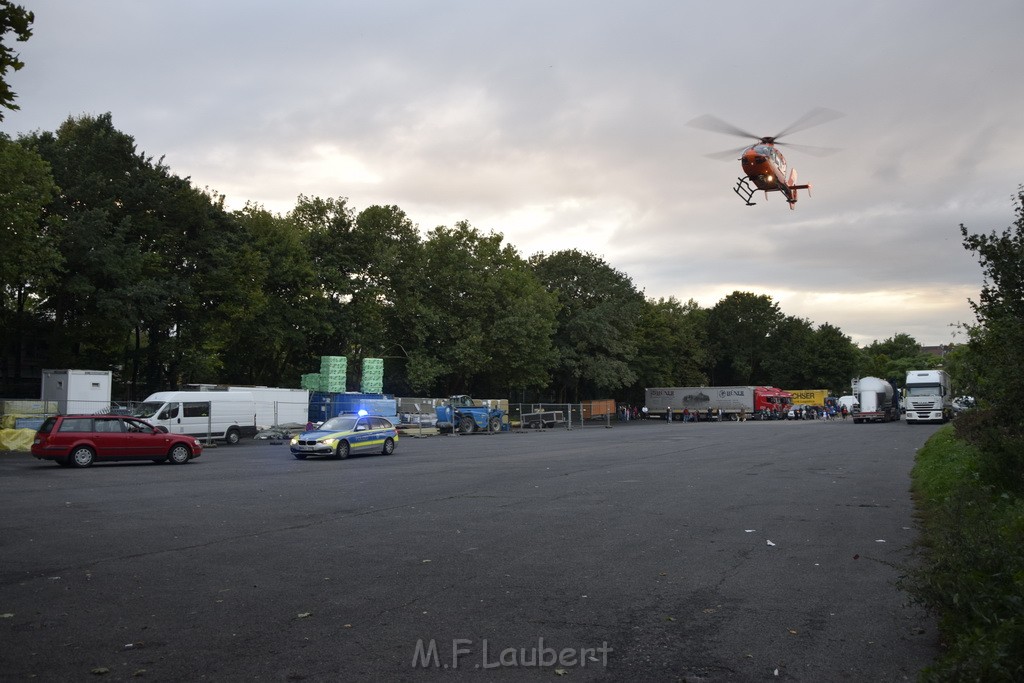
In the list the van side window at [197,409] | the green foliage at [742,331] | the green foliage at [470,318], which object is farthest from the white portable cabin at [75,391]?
the green foliage at [742,331]

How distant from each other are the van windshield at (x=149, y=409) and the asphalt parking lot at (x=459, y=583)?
15.0m

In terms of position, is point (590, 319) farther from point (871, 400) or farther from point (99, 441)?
point (99, 441)

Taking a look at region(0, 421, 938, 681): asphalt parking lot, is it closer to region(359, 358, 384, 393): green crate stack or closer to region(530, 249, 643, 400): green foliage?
region(359, 358, 384, 393): green crate stack

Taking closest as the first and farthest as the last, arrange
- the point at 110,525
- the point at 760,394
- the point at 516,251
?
the point at 110,525 < the point at 516,251 < the point at 760,394

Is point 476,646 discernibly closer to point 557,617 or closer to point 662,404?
point 557,617

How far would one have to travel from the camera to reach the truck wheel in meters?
47.0

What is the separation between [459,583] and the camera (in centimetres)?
796

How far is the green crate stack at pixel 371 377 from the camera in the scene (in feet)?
161

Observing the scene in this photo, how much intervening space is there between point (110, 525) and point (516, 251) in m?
54.9

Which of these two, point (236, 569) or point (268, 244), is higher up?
point (268, 244)

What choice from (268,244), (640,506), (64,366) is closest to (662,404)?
(268,244)

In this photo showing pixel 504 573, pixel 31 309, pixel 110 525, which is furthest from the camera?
pixel 31 309

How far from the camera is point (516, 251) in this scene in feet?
214

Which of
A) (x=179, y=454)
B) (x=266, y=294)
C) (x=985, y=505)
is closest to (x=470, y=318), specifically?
(x=266, y=294)
